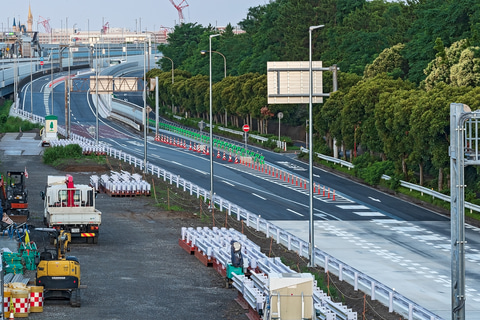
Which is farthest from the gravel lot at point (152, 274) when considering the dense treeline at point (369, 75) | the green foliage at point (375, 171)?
the green foliage at point (375, 171)

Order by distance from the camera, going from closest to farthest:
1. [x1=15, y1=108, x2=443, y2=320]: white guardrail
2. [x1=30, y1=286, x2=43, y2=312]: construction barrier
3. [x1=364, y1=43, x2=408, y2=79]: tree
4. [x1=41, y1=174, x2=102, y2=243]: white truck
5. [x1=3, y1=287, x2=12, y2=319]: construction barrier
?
[x1=3, y1=287, x2=12, y2=319]: construction barrier < [x1=15, y1=108, x2=443, y2=320]: white guardrail < [x1=30, y1=286, x2=43, y2=312]: construction barrier < [x1=41, y1=174, x2=102, y2=243]: white truck < [x1=364, y1=43, x2=408, y2=79]: tree

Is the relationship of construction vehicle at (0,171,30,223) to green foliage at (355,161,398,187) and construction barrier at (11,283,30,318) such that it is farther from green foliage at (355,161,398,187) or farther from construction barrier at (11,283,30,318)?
green foliage at (355,161,398,187)

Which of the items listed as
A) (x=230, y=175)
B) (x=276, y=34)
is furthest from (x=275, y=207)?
(x=276, y=34)

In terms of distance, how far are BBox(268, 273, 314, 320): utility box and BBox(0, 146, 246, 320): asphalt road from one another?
3640 mm

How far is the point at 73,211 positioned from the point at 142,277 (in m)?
10.7

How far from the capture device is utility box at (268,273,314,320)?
27844 mm

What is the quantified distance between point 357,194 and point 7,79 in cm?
13018

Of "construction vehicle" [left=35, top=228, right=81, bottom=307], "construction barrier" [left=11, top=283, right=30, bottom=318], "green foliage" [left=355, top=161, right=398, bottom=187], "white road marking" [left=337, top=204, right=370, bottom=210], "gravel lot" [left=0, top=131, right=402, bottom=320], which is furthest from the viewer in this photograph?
"green foliage" [left=355, top=161, right=398, bottom=187]

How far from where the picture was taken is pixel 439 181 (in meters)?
65.3

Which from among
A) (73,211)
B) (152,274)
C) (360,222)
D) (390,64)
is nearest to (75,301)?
(152,274)

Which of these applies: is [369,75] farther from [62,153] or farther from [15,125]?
[15,125]

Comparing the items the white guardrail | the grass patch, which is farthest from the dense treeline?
the grass patch

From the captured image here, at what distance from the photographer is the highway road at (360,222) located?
42.7 metres

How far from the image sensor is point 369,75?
103m
